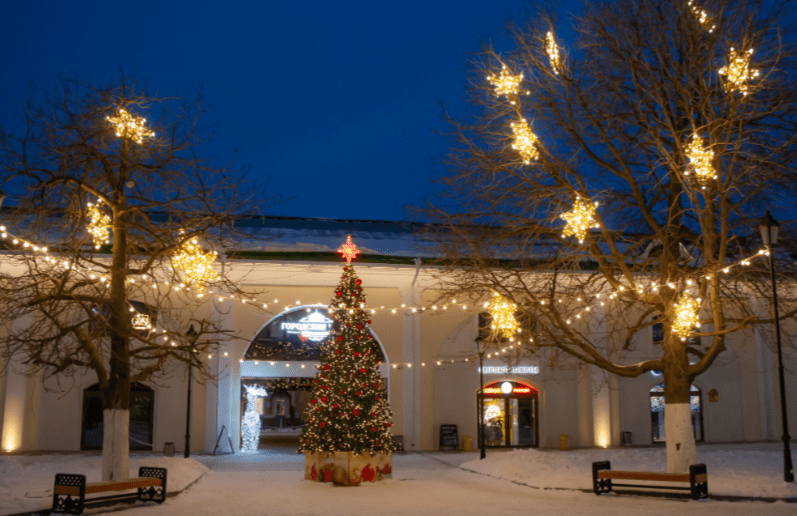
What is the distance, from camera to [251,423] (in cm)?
2683

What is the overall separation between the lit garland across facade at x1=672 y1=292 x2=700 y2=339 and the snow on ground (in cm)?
1070

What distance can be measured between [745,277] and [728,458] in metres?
5.57

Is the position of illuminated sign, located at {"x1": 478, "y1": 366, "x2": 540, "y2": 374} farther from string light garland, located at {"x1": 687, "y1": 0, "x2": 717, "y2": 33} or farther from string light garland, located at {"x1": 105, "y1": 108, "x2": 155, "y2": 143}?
string light garland, located at {"x1": 105, "y1": 108, "x2": 155, "y2": 143}

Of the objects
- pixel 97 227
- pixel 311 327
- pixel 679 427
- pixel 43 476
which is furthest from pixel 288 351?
pixel 679 427

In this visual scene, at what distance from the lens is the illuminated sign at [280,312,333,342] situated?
2677cm

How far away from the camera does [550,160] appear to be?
1577cm

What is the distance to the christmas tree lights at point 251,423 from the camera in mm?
26300

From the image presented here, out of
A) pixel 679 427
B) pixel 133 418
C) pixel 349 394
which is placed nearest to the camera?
pixel 679 427

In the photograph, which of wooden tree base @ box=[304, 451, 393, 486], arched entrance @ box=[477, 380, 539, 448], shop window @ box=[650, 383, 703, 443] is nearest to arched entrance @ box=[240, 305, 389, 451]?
arched entrance @ box=[477, 380, 539, 448]

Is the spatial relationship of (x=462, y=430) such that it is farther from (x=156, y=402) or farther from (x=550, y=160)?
(x=550, y=160)

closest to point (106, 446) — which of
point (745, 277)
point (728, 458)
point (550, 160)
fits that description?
point (550, 160)

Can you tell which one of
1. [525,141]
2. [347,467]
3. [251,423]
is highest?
[525,141]

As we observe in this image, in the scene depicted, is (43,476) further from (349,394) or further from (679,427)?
(679,427)

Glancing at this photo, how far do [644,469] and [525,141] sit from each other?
8471mm
